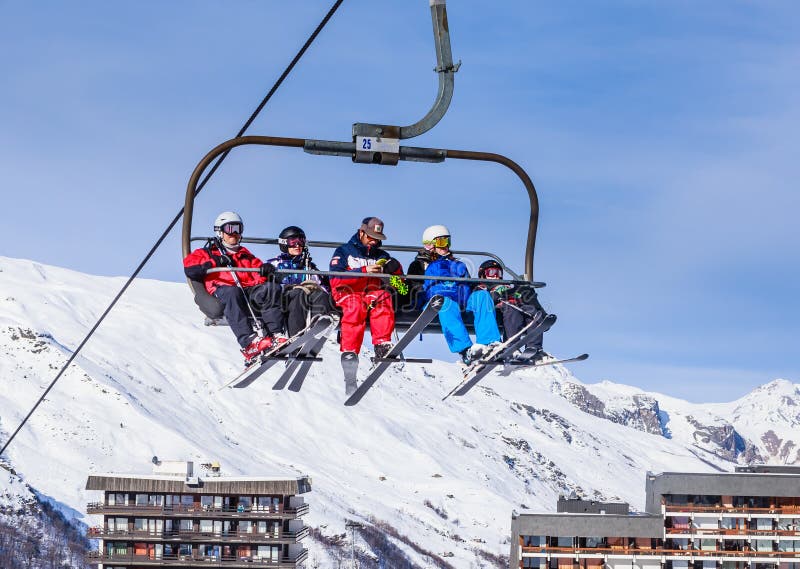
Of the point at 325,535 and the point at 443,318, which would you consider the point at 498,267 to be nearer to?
the point at 443,318

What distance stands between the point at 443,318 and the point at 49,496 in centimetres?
16852

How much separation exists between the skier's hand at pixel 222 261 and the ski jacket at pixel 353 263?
1191 millimetres

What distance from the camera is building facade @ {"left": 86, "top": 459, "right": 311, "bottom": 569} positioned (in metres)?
90.6

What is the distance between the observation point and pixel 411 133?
36.1 feet

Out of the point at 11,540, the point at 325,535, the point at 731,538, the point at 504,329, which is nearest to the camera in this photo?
the point at 504,329

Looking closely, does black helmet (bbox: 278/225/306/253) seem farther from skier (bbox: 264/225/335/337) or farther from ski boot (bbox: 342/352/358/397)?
ski boot (bbox: 342/352/358/397)

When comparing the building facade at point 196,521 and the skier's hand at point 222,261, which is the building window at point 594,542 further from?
the skier's hand at point 222,261

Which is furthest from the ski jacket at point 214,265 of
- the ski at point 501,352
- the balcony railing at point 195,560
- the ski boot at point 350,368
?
the balcony railing at point 195,560

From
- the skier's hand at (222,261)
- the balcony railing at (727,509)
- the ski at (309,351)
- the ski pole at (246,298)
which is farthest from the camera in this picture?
the balcony railing at (727,509)

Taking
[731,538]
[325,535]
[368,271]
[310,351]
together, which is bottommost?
[310,351]

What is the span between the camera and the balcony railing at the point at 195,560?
297 ft

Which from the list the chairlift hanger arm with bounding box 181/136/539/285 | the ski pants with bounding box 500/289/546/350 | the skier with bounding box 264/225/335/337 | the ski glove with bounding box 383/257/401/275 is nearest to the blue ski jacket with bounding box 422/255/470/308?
the ski glove with bounding box 383/257/401/275

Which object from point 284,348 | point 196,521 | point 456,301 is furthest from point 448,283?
point 196,521

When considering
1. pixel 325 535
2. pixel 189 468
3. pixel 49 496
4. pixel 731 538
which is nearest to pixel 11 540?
pixel 49 496
